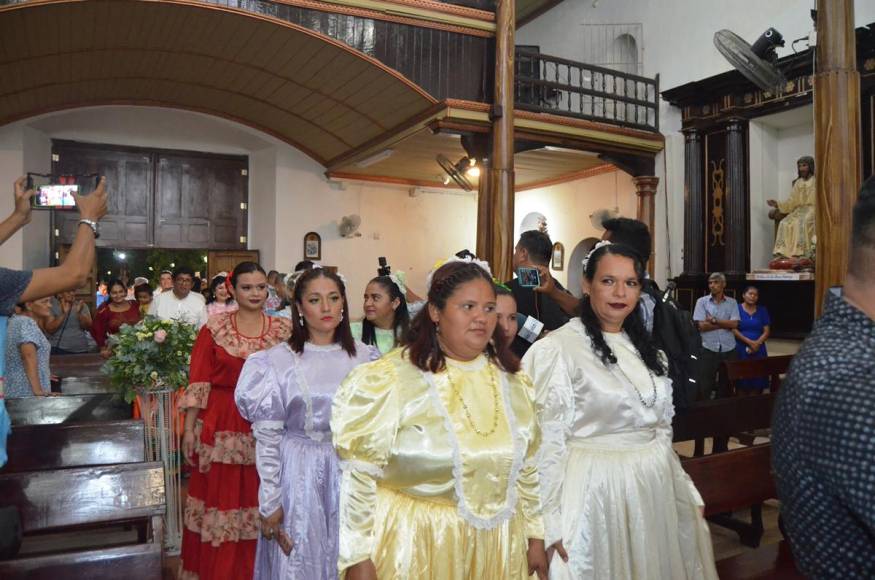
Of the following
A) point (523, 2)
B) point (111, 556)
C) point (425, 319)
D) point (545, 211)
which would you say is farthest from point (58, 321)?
point (523, 2)

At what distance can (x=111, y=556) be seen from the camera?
2.06 metres

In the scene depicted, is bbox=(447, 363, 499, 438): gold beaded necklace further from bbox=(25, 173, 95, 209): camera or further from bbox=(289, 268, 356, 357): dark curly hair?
bbox=(25, 173, 95, 209): camera

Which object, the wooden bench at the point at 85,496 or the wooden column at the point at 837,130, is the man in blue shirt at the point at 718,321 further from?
the wooden bench at the point at 85,496

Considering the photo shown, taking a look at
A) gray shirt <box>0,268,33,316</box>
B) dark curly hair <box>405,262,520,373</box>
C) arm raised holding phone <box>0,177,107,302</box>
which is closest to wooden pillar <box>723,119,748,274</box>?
dark curly hair <box>405,262,520,373</box>

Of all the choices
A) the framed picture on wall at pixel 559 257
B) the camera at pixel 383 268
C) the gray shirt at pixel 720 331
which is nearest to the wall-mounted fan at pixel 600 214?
the framed picture on wall at pixel 559 257

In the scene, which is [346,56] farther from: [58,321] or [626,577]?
[626,577]

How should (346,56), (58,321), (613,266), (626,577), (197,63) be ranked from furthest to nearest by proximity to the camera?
(197,63) < (346,56) < (58,321) < (613,266) < (626,577)

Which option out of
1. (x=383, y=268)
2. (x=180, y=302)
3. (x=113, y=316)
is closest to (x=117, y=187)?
(x=113, y=316)

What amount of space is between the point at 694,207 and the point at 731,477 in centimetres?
874

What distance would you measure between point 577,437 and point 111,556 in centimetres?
160

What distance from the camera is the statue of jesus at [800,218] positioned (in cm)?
936

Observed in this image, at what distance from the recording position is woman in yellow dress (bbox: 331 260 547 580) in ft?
6.26

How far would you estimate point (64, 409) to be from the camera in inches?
170

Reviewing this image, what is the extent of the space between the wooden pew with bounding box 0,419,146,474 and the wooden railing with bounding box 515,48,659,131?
8.20 metres
